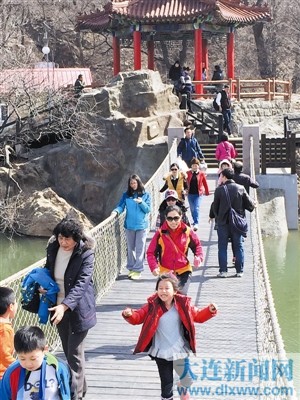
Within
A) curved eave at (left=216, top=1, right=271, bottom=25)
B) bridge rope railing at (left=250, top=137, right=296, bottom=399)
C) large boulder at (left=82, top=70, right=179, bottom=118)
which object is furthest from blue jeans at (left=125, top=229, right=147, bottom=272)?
curved eave at (left=216, top=1, right=271, bottom=25)

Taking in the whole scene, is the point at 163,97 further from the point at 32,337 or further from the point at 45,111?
the point at 32,337

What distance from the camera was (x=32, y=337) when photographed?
3910mm

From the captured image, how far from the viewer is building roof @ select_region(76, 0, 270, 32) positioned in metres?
23.0

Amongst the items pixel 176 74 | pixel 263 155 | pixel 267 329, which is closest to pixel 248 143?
pixel 263 155

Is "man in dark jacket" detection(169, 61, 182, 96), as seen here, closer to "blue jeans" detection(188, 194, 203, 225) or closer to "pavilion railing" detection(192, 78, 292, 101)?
"pavilion railing" detection(192, 78, 292, 101)

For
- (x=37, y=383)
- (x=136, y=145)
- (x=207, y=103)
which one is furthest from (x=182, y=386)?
(x=207, y=103)

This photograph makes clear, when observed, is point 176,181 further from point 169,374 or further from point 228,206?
point 169,374

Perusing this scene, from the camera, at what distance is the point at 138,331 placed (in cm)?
758

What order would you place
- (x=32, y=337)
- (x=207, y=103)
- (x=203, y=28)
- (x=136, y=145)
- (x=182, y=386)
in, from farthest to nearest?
(x=203, y=28) < (x=207, y=103) < (x=136, y=145) < (x=182, y=386) < (x=32, y=337)

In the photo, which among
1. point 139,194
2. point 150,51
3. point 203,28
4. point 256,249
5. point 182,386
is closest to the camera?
point 182,386

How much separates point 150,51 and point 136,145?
8.22m

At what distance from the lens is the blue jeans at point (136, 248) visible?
9.24 metres

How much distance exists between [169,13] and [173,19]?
22 cm

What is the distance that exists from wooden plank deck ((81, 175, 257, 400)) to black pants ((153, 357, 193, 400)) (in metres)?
0.62
